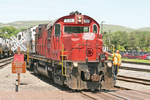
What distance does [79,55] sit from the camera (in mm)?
11594

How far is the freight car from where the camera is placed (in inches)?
429

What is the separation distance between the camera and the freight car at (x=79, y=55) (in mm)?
10887

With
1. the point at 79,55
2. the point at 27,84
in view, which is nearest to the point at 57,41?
the point at 79,55

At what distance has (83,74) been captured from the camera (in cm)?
1112

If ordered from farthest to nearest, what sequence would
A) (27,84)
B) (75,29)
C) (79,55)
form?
(27,84) → (75,29) → (79,55)

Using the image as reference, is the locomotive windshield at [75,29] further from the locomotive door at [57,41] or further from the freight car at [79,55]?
the locomotive door at [57,41]

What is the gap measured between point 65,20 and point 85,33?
1.45 meters

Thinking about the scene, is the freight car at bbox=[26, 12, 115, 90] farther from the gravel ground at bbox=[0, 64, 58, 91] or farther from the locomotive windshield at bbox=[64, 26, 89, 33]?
the gravel ground at bbox=[0, 64, 58, 91]

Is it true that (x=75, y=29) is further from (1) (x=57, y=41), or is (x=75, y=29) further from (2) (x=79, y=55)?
(2) (x=79, y=55)

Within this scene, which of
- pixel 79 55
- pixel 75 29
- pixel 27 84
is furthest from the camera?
pixel 27 84

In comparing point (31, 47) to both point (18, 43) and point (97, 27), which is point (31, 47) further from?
point (97, 27)

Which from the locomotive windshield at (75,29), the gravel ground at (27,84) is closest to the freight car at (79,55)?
the locomotive windshield at (75,29)

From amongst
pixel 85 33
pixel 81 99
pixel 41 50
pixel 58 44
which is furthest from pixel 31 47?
pixel 81 99

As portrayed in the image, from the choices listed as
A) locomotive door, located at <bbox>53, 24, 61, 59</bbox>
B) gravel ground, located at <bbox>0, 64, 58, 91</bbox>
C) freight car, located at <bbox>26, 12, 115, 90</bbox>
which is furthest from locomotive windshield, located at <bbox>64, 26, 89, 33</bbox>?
gravel ground, located at <bbox>0, 64, 58, 91</bbox>
